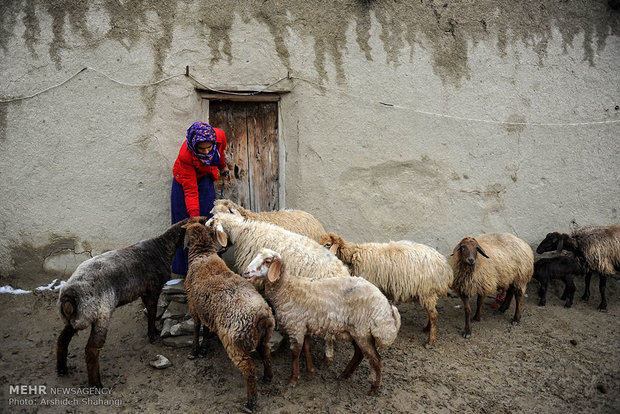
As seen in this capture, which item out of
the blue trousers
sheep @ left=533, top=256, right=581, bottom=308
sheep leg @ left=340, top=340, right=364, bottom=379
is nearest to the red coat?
the blue trousers

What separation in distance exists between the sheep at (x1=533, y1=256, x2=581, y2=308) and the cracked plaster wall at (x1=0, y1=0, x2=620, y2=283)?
641mm

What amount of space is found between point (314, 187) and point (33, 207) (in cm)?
369

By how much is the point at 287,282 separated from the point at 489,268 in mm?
2796

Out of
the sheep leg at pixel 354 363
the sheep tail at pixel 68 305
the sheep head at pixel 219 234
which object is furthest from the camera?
the sheep head at pixel 219 234

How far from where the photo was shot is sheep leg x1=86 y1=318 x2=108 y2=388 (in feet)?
12.7

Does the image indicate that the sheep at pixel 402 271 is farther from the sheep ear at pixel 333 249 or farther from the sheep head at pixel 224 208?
the sheep head at pixel 224 208

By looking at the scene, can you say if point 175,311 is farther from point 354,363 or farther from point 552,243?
point 552,243

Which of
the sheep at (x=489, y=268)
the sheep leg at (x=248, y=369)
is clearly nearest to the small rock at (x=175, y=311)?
the sheep leg at (x=248, y=369)

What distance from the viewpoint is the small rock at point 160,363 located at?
4.32 m

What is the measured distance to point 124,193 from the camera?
569cm

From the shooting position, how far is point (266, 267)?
405 centimetres

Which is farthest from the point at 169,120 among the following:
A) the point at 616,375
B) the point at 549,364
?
the point at 616,375

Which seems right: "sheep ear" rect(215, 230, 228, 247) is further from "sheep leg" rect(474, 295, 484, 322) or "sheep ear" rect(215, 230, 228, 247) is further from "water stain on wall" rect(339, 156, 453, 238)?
"sheep leg" rect(474, 295, 484, 322)

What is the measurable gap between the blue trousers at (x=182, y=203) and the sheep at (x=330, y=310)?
1754mm
